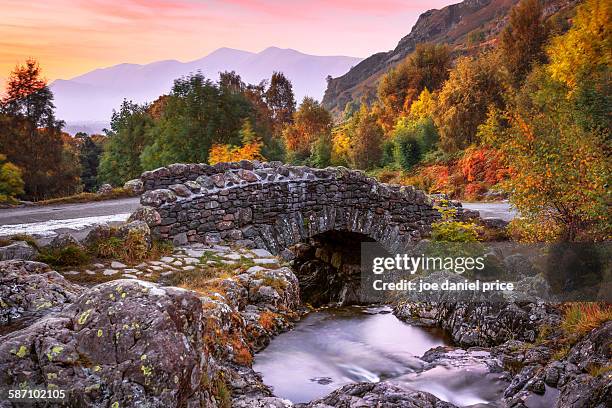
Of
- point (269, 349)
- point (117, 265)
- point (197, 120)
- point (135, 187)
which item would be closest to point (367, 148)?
point (197, 120)

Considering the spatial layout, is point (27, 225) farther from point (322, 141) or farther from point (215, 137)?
point (322, 141)

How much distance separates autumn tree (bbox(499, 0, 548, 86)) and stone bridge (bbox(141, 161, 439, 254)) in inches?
908

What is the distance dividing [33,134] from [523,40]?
98.8 ft

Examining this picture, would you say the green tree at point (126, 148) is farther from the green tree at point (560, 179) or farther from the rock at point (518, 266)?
the green tree at point (560, 179)

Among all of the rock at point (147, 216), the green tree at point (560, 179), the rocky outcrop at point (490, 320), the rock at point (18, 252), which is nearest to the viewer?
the rock at point (18, 252)

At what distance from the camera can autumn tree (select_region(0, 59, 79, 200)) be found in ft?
88.0

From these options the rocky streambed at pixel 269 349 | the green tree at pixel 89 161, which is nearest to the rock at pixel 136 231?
the rocky streambed at pixel 269 349

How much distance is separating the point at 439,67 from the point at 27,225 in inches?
A: 1507

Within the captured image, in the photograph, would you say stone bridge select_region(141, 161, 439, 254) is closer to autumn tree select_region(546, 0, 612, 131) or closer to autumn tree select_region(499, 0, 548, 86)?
autumn tree select_region(546, 0, 612, 131)

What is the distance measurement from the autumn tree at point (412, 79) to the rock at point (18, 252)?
38.6 m

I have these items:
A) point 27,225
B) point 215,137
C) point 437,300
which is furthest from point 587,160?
point 215,137

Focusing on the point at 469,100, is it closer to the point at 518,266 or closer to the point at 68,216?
the point at 518,266

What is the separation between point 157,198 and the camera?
10375 millimetres

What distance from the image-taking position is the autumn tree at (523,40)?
106 feet
